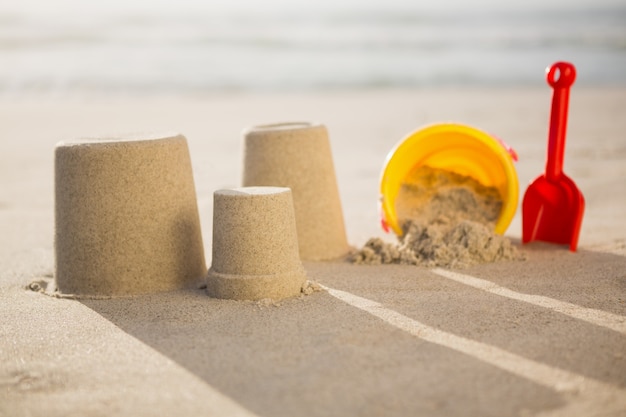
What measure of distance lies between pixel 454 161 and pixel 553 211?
2.34 feet

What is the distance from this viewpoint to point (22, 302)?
320 centimetres

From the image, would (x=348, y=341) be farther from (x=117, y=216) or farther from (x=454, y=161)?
(x=454, y=161)

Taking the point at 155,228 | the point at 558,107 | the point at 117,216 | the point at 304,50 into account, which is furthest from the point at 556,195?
the point at 304,50

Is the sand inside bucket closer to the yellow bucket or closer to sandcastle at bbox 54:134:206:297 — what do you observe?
the yellow bucket

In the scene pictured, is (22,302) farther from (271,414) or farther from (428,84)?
(428,84)

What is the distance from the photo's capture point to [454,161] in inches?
177

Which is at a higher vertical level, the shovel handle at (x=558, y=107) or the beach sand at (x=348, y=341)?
the shovel handle at (x=558, y=107)

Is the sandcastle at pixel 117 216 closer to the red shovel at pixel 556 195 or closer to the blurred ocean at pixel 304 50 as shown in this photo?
the red shovel at pixel 556 195

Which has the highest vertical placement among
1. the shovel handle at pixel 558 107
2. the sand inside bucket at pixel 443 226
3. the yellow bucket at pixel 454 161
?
the shovel handle at pixel 558 107

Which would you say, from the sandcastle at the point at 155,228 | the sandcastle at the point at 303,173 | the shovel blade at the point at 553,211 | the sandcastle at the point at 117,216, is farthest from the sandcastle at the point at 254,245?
the shovel blade at the point at 553,211

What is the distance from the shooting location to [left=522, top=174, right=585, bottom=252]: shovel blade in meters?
3.96

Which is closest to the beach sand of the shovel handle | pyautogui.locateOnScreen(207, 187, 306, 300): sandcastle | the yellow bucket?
pyautogui.locateOnScreen(207, 187, 306, 300): sandcastle

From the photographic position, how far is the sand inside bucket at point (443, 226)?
376cm

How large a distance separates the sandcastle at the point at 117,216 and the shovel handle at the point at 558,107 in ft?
6.67
